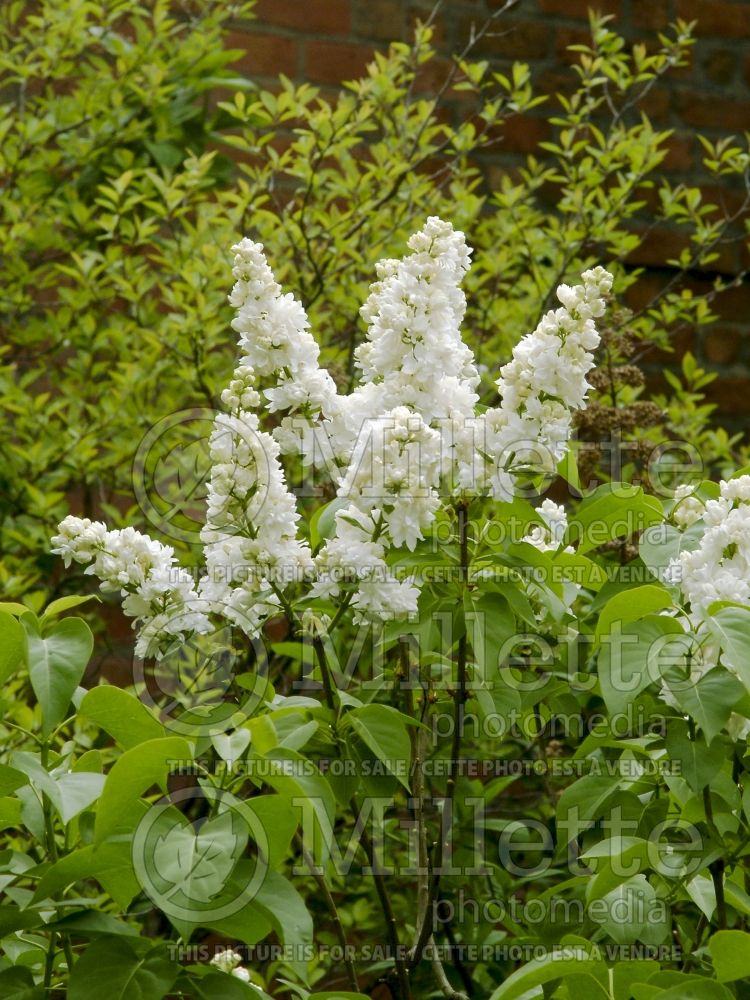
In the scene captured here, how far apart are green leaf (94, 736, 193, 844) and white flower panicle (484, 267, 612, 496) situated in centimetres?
29

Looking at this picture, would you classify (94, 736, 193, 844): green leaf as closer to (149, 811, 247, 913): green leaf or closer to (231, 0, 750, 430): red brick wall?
(149, 811, 247, 913): green leaf

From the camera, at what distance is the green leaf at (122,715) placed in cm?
82

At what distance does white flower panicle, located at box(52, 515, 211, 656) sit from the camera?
90cm

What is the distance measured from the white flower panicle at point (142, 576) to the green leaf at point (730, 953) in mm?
387

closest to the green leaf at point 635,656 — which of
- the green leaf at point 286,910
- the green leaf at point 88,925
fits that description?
the green leaf at point 286,910

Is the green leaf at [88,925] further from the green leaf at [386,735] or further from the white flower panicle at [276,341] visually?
the white flower panicle at [276,341]

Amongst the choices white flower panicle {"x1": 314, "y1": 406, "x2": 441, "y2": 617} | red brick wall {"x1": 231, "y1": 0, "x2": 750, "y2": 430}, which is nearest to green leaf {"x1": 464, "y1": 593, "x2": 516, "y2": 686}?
white flower panicle {"x1": 314, "y1": 406, "x2": 441, "y2": 617}

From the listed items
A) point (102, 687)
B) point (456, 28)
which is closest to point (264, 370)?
point (102, 687)

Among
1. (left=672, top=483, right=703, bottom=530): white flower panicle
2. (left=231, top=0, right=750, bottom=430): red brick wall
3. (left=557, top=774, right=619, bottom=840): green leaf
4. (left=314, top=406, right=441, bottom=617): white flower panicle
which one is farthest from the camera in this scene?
(left=231, top=0, right=750, bottom=430): red brick wall

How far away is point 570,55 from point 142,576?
1970 millimetres

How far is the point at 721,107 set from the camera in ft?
8.94

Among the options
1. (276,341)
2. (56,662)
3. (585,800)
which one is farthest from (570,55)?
(56,662)

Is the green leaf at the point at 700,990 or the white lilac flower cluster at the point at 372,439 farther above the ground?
the white lilac flower cluster at the point at 372,439

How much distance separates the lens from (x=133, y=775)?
75 cm
